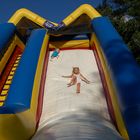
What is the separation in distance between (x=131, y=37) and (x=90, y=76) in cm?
368

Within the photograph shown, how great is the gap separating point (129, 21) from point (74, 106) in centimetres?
480

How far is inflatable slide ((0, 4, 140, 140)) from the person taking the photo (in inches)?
93.8

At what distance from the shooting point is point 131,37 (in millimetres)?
7543

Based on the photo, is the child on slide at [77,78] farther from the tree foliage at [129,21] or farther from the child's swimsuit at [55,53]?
the tree foliage at [129,21]

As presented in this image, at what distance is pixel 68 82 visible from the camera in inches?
157

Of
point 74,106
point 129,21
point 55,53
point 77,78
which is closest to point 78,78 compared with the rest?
point 77,78

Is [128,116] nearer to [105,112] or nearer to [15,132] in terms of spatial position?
[15,132]

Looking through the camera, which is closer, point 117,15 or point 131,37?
point 131,37

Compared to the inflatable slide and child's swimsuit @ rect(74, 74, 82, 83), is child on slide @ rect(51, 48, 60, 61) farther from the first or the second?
child's swimsuit @ rect(74, 74, 82, 83)

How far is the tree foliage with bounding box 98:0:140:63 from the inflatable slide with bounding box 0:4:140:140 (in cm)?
207

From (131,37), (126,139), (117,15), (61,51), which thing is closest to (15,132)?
(126,139)

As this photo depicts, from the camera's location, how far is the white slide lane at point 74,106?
2.38m

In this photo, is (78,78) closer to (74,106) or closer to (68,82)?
(68,82)

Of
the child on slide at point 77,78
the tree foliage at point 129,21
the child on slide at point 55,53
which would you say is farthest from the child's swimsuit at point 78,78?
the tree foliage at point 129,21
